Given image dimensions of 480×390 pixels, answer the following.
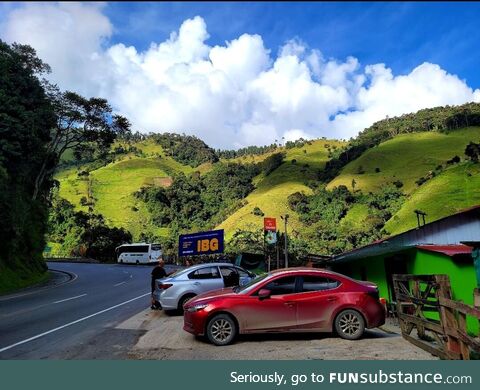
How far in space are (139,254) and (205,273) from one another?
4913 cm

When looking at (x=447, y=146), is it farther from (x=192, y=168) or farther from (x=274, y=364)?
(x=274, y=364)

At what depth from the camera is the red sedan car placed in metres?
9.40

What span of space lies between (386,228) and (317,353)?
67.6 metres

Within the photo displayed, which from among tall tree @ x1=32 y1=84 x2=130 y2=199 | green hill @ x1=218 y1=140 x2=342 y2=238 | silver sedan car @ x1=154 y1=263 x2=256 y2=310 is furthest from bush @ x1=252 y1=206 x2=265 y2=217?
silver sedan car @ x1=154 y1=263 x2=256 y2=310

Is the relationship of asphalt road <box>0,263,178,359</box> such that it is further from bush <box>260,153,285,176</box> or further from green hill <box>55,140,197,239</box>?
bush <box>260,153,285,176</box>

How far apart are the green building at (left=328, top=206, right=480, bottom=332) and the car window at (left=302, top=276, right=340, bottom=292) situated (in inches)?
114

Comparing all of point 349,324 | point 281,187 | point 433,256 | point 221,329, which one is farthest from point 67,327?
point 281,187

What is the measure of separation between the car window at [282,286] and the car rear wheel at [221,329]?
3.57 ft

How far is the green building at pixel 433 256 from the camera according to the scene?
35.8ft

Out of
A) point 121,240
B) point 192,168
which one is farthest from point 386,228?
point 192,168

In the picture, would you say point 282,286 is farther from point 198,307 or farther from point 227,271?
point 227,271

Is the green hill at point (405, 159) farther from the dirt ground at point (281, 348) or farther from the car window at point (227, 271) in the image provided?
the dirt ground at point (281, 348)

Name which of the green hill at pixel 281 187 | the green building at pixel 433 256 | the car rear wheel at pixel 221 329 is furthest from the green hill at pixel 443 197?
the car rear wheel at pixel 221 329

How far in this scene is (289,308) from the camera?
31.3 feet
